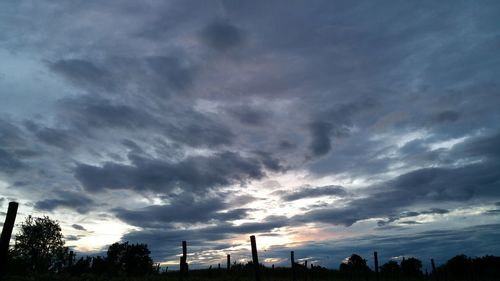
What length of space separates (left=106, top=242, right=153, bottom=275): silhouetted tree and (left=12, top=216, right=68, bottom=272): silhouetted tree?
8.30m

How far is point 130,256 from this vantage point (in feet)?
196

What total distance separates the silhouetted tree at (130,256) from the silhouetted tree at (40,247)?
830 centimetres

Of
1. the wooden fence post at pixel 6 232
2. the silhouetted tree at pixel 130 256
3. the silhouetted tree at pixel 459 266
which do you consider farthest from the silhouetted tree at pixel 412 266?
the wooden fence post at pixel 6 232

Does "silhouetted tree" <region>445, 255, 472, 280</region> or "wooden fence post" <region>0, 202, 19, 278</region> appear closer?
"wooden fence post" <region>0, 202, 19, 278</region>

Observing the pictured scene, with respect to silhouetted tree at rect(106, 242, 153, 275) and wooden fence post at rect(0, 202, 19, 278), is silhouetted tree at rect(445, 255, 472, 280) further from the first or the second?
wooden fence post at rect(0, 202, 19, 278)

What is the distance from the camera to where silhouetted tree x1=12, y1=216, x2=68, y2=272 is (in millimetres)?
56062

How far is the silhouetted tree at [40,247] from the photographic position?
184 ft

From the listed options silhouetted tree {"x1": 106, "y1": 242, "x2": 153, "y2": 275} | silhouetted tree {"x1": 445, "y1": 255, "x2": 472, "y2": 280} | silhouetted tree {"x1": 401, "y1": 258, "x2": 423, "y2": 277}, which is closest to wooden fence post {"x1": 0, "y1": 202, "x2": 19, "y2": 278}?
silhouetted tree {"x1": 106, "y1": 242, "x2": 153, "y2": 275}

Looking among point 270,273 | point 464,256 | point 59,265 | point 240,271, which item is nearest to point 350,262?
point 464,256

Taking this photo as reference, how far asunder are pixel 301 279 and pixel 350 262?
5322 centimetres

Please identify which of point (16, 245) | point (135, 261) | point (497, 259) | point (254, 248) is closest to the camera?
point (254, 248)

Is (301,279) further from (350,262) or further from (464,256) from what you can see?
(464,256)

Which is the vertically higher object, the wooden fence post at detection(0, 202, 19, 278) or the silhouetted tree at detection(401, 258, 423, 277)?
the wooden fence post at detection(0, 202, 19, 278)

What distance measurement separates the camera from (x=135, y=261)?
59438 millimetres
